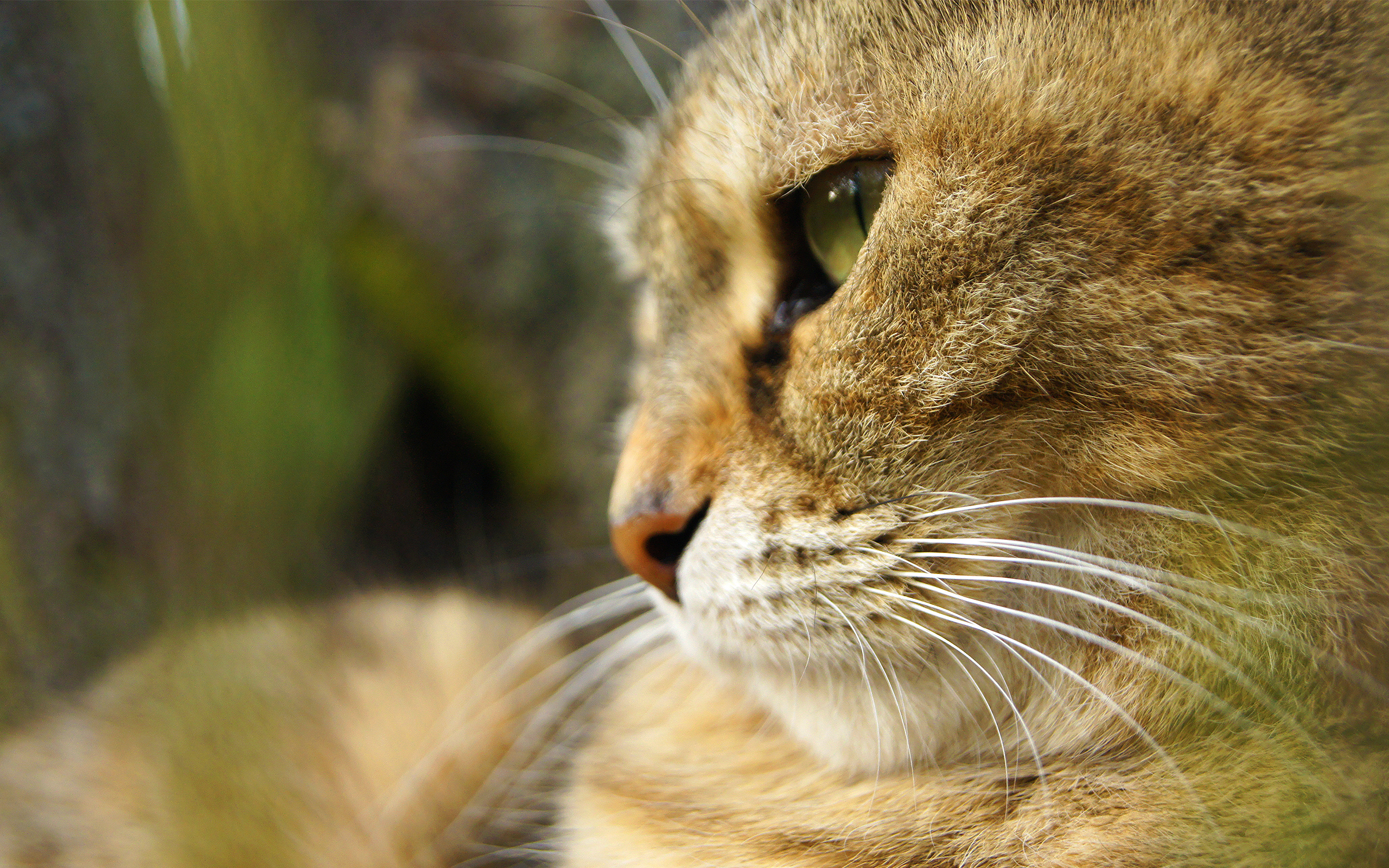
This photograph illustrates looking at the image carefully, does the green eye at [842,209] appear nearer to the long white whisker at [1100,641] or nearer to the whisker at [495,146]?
the long white whisker at [1100,641]

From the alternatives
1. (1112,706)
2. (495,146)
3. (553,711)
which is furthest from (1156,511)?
(495,146)

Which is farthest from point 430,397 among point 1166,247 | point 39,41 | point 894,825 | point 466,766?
point 1166,247

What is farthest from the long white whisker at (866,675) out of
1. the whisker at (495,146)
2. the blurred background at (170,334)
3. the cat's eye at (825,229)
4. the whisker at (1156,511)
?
the whisker at (495,146)

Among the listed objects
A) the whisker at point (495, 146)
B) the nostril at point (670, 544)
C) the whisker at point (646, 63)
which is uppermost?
the whisker at point (495, 146)

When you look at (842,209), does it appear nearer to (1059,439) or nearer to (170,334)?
(1059,439)

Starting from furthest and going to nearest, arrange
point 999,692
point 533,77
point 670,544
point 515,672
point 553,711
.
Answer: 1. point 533,77
2. point 515,672
3. point 553,711
4. point 670,544
5. point 999,692

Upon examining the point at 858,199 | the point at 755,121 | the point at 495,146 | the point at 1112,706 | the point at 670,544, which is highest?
the point at 495,146

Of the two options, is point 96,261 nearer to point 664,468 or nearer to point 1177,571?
point 664,468
